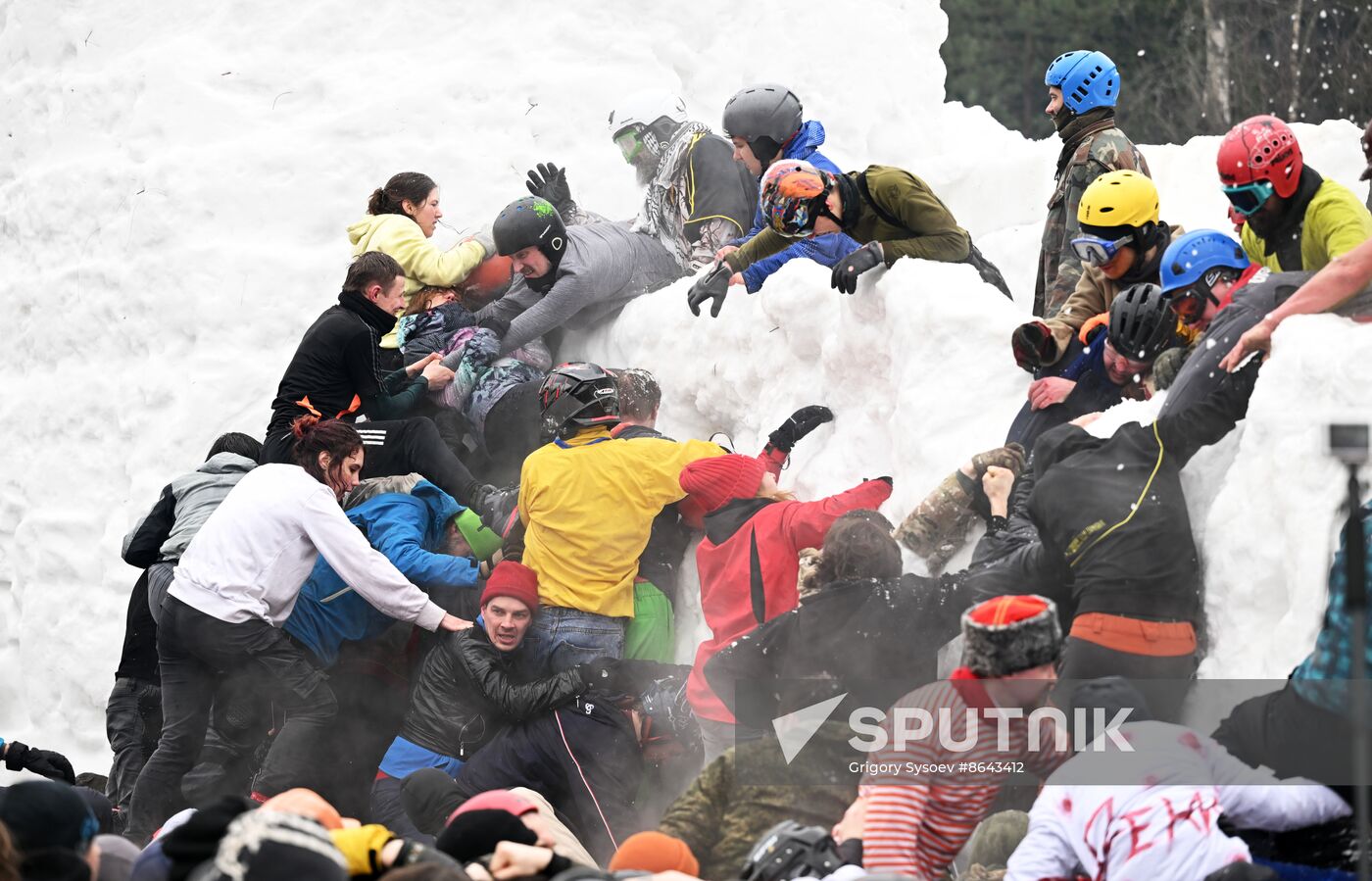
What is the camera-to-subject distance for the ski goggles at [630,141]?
9.00 m

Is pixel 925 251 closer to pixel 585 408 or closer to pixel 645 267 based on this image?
pixel 585 408

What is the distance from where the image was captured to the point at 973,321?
6.63 meters

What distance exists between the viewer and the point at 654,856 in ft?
15.5

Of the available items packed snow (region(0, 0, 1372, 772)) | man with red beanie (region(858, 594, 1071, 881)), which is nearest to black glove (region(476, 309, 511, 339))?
packed snow (region(0, 0, 1372, 772))

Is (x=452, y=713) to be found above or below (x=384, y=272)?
below

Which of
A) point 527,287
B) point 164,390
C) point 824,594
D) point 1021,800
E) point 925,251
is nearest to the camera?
point 1021,800

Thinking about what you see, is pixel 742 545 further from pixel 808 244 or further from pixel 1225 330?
pixel 1225 330

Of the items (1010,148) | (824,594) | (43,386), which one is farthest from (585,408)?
(1010,148)

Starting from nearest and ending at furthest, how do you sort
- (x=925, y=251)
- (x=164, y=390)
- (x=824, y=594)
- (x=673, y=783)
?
(x=824, y=594), (x=673, y=783), (x=925, y=251), (x=164, y=390)

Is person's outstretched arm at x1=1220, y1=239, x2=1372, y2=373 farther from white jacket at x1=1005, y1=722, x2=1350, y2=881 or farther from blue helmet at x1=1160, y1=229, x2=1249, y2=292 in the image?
white jacket at x1=1005, y1=722, x2=1350, y2=881

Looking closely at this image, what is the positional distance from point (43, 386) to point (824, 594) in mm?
6575

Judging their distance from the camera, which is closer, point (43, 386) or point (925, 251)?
point (925, 251)

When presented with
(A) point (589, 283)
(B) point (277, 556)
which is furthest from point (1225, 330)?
(A) point (589, 283)

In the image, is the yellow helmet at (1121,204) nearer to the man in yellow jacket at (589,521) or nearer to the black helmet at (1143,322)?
the black helmet at (1143,322)
